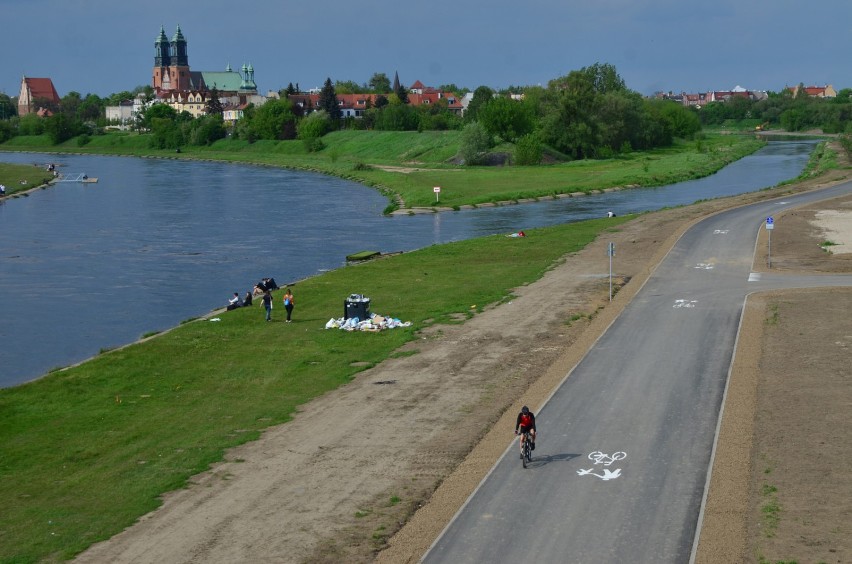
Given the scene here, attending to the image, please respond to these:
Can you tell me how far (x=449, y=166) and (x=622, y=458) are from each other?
398 ft

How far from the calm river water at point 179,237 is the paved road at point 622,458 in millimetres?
17829

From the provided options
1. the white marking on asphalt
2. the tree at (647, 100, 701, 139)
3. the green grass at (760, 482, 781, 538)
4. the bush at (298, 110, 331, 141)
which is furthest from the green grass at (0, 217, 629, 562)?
the tree at (647, 100, 701, 139)

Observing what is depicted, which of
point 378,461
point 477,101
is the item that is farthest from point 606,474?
point 477,101

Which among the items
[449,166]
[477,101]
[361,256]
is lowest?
[361,256]

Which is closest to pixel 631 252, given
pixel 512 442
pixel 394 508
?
pixel 512 442

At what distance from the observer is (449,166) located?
14388 cm

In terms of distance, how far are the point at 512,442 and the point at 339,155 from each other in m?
152

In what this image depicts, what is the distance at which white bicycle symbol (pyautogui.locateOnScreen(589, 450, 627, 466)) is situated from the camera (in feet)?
78.5

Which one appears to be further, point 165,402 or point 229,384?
point 229,384

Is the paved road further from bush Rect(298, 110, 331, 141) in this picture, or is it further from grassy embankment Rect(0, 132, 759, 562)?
bush Rect(298, 110, 331, 141)

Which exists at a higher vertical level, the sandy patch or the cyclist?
the sandy patch

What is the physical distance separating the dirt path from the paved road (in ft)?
2.64

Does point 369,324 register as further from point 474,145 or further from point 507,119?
point 507,119

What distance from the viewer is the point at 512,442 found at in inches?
1004
